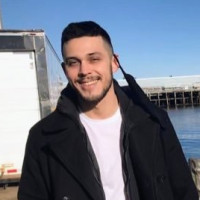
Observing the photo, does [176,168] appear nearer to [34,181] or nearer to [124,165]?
[124,165]

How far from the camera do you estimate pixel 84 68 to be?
236cm

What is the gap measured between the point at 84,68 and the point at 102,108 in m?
0.29

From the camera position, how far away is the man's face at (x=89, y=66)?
2.35m

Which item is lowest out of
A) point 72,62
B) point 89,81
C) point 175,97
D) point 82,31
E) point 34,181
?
point 175,97

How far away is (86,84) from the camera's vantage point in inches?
93.5

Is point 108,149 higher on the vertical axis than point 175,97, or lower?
higher

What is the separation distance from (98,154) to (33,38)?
4190 millimetres

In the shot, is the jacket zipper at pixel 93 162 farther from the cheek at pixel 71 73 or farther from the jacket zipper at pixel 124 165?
the cheek at pixel 71 73

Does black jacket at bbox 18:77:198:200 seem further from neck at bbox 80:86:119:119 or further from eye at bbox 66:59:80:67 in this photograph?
eye at bbox 66:59:80:67

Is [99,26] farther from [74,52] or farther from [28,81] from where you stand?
[28,81]

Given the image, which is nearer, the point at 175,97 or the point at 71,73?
the point at 71,73

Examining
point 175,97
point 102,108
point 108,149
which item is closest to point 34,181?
point 108,149

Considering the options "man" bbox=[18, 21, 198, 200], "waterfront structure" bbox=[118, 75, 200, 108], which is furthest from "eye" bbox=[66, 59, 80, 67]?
"waterfront structure" bbox=[118, 75, 200, 108]

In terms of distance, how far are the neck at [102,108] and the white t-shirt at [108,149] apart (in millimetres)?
28
